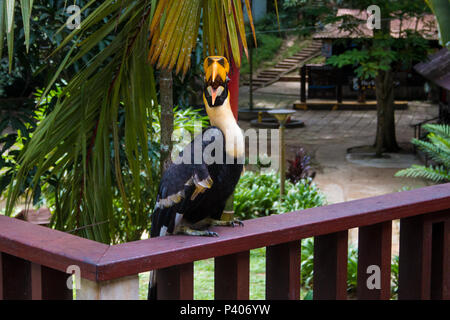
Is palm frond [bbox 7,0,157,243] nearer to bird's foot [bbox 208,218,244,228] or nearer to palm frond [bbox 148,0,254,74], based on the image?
palm frond [bbox 148,0,254,74]

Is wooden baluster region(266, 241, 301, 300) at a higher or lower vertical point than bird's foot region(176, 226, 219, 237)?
lower

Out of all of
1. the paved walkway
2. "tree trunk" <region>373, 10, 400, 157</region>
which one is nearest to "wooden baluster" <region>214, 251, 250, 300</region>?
the paved walkway

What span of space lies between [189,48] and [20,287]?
1202 mm

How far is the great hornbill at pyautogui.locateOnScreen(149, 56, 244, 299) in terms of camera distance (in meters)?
1.91

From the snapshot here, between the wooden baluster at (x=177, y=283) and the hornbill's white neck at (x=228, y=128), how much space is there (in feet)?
1.43

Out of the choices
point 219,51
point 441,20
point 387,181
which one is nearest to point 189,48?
point 219,51

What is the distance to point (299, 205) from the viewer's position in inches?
288

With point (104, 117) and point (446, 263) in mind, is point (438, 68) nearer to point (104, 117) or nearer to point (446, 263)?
point (104, 117)

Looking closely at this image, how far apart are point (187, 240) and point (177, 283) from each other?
0.12 metres

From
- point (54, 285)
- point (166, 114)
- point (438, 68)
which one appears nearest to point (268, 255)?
point (54, 285)

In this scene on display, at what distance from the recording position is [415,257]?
2.06m

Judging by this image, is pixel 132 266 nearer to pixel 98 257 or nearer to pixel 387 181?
pixel 98 257

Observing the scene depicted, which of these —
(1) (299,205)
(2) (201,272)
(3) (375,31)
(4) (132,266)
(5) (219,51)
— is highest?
(3) (375,31)

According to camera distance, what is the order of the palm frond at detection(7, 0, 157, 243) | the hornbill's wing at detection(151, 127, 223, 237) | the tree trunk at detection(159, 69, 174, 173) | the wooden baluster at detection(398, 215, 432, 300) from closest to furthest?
the hornbill's wing at detection(151, 127, 223, 237) < the wooden baluster at detection(398, 215, 432, 300) < the palm frond at detection(7, 0, 157, 243) < the tree trunk at detection(159, 69, 174, 173)
